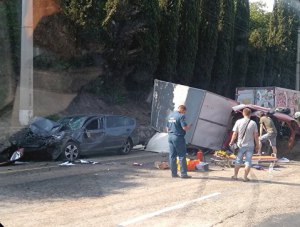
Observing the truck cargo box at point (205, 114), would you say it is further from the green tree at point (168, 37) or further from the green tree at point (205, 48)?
the green tree at point (205, 48)

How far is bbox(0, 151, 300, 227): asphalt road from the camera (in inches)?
300

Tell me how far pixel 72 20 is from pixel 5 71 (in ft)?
11.7

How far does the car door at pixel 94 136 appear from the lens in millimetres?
15492

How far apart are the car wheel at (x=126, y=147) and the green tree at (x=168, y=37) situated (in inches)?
397

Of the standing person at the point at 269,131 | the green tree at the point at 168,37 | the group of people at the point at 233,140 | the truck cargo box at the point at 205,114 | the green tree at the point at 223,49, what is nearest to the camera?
the group of people at the point at 233,140

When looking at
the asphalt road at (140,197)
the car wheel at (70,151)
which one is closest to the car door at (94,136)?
the car wheel at (70,151)

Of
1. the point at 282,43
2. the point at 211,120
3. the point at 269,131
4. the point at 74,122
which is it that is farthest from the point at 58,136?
the point at 282,43

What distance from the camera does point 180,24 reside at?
A: 1139 inches

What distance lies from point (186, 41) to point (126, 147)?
500 inches

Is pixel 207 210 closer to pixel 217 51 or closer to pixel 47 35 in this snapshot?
pixel 47 35

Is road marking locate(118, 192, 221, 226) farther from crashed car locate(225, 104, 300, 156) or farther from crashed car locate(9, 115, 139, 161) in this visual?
crashed car locate(225, 104, 300, 156)

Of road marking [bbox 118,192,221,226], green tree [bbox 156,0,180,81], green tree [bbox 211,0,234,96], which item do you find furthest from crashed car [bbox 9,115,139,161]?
green tree [bbox 211,0,234,96]

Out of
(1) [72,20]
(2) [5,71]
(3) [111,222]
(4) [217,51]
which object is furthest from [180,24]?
(3) [111,222]

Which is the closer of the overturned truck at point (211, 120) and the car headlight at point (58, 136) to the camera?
the car headlight at point (58, 136)
